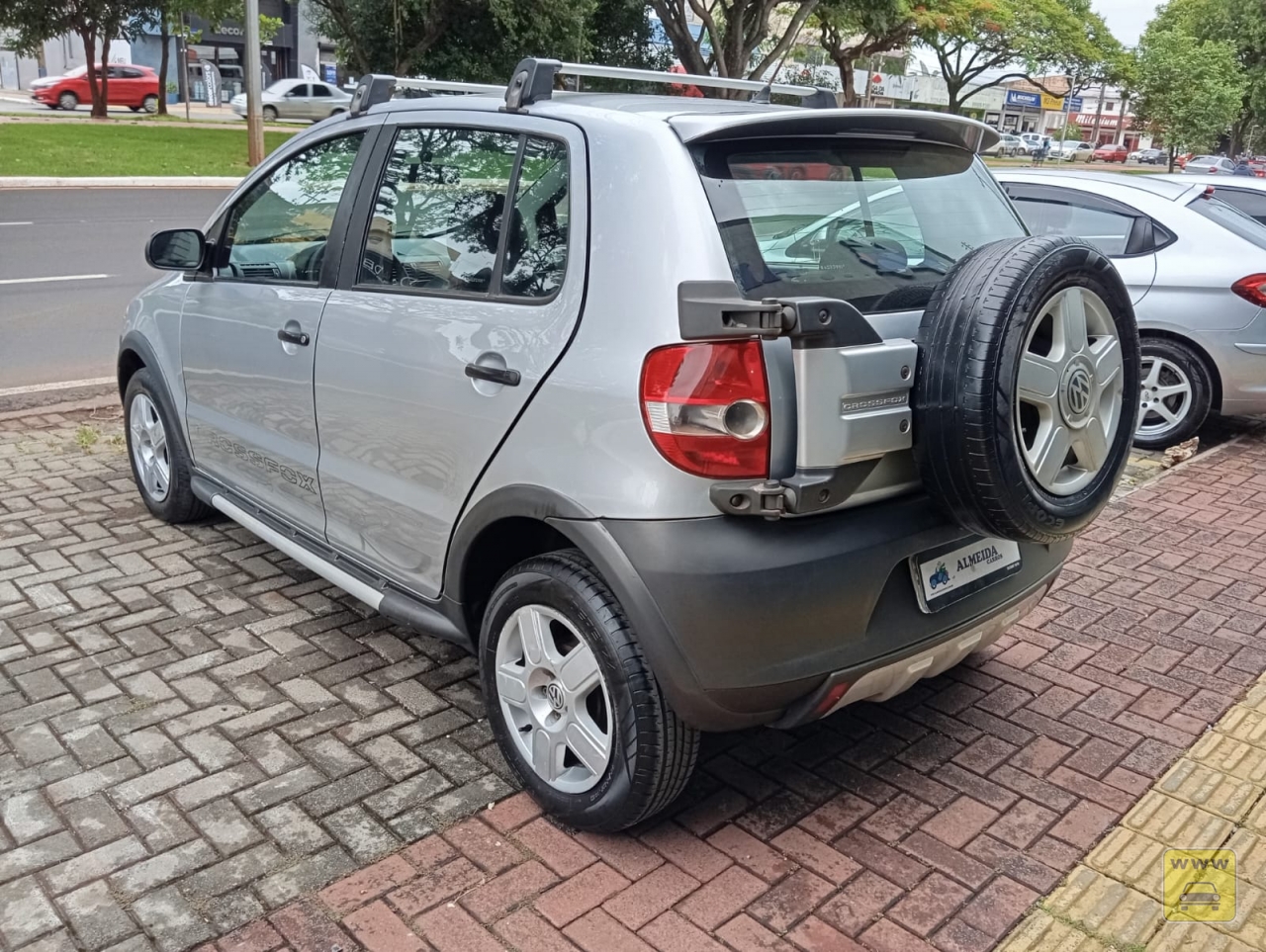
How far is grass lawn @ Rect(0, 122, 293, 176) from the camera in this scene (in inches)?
851

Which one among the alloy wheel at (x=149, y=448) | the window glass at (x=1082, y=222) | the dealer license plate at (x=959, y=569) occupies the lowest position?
the alloy wheel at (x=149, y=448)

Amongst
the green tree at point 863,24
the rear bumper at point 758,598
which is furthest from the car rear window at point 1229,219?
the green tree at point 863,24

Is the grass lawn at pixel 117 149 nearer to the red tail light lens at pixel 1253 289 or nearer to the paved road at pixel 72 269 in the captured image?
the paved road at pixel 72 269

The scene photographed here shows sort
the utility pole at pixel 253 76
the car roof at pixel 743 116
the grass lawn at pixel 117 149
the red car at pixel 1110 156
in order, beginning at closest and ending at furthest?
the car roof at pixel 743 116, the utility pole at pixel 253 76, the grass lawn at pixel 117 149, the red car at pixel 1110 156

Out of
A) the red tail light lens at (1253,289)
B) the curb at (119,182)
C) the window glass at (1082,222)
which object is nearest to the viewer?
the red tail light lens at (1253,289)

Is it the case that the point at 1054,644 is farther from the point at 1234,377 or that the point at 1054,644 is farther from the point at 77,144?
the point at 77,144

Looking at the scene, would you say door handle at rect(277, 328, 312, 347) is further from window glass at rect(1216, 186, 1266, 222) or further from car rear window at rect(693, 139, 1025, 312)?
window glass at rect(1216, 186, 1266, 222)

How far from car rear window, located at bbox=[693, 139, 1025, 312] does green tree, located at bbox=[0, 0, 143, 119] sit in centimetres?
3348

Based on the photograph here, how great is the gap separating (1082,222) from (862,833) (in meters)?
5.49

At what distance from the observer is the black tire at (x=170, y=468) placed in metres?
4.70

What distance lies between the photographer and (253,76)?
20.7 m

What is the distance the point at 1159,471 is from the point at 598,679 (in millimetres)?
4990

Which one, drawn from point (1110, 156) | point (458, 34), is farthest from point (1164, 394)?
point (1110, 156)

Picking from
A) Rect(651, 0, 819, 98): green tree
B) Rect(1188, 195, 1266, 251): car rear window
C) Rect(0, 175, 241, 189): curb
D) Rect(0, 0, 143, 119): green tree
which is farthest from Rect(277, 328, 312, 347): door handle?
Rect(0, 0, 143, 119): green tree
